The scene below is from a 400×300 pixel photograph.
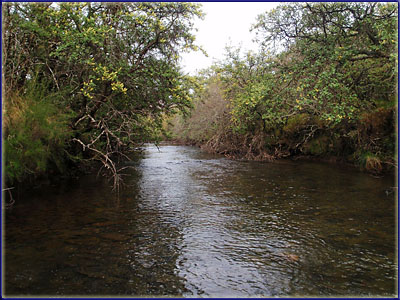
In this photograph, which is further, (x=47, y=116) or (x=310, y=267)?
(x=47, y=116)

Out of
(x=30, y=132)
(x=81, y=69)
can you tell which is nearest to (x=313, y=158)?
(x=81, y=69)

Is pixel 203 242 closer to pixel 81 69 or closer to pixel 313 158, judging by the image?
pixel 81 69

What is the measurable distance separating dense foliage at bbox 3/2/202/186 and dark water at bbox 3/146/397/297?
7.70 feet

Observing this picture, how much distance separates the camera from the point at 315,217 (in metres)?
10.6

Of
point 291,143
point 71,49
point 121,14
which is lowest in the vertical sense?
point 291,143

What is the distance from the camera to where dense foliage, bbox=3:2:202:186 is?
1169 cm

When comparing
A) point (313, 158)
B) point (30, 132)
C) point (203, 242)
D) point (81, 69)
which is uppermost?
point (81, 69)

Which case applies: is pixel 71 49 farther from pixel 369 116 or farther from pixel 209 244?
pixel 369 116

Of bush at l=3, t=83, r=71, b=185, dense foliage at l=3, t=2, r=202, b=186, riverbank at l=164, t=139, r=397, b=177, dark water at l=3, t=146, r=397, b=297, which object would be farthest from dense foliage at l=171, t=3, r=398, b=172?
bush at l=3, t=83, r=71, b=185

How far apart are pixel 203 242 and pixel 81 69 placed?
9.59 m

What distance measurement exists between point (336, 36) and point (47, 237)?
1624 cm

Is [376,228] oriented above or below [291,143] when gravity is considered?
below

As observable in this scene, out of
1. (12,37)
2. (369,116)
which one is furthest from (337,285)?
(369,116)

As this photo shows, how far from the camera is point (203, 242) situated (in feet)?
28.0
